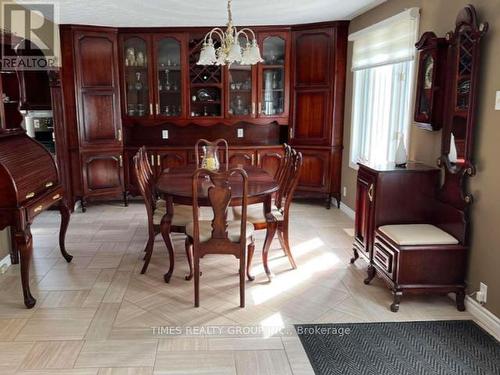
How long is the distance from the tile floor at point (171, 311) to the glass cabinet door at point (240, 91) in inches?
87.5

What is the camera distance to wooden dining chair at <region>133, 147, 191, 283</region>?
131 inches

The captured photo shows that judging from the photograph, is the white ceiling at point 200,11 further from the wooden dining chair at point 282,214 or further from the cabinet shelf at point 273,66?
the wooden dining chair at point 282,214

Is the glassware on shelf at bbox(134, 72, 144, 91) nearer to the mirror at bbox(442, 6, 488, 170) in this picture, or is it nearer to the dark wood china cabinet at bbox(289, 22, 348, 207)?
the dark wood china cabinet at bbox(289, 22, 348, 207)

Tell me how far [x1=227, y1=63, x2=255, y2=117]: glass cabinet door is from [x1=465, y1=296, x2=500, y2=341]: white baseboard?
12.0 ft

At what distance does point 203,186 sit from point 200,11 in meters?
2.18

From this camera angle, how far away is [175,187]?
3316 mm

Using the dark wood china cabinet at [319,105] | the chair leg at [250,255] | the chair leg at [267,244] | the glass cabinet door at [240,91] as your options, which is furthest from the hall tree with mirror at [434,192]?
the glass cabinet door at [240,91]

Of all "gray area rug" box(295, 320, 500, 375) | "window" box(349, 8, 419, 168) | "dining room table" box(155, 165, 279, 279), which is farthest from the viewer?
"window" box(349, 8, 419, 168)

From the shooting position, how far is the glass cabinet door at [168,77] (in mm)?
5559

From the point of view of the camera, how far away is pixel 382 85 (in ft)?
14.5

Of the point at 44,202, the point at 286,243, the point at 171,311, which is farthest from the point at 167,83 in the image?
the point at 171,311

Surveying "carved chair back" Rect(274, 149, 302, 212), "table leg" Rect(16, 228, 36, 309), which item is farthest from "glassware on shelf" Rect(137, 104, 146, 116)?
"table leg" Rect(16, 228, 36, 309)

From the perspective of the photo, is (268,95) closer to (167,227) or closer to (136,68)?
(136,68)

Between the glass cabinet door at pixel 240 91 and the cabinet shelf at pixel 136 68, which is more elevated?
the cabinet shelf at pixel 136 68
